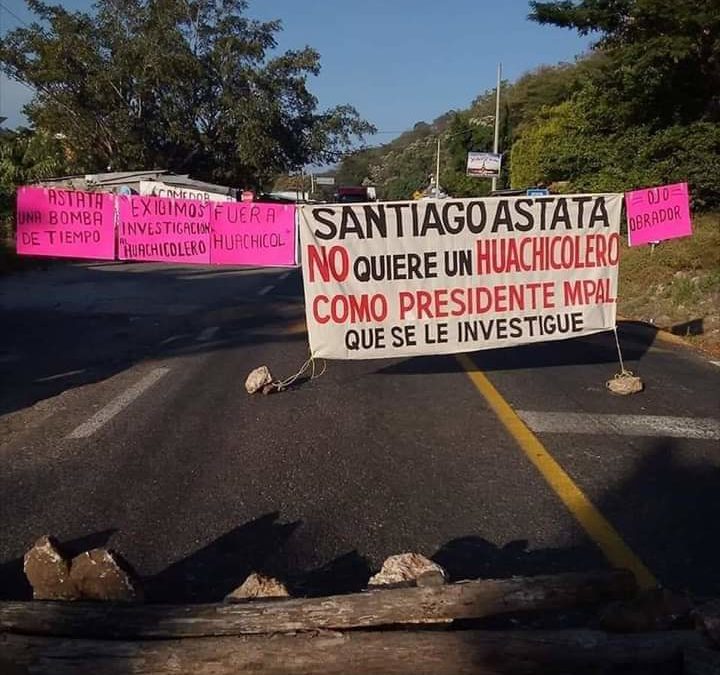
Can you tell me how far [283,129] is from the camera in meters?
46.8

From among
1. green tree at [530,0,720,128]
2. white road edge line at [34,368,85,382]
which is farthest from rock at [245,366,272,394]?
green tree at [530,0,720,128]

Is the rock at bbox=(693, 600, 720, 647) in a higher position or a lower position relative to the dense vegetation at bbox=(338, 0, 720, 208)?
lower

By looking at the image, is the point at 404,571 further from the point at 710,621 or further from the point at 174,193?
the point at 174,193

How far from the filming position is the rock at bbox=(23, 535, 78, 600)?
3.88 meters

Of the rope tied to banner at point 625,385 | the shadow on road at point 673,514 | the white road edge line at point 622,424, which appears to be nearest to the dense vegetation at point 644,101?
the rope tied to banner at point 625,385

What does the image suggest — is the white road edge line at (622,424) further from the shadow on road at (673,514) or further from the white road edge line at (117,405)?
the white road edge line at (117,405)

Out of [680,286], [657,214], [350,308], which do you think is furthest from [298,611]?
[680,286]

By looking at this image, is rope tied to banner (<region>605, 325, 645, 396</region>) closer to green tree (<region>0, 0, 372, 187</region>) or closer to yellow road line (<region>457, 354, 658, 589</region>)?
yellow road line (<region>457, 354, 658, 589</region>)

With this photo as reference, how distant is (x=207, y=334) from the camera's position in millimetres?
13086

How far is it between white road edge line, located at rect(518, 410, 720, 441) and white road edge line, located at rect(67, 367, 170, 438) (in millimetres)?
3446

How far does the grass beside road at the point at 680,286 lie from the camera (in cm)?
1528

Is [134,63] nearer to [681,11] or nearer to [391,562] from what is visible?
[681,11]

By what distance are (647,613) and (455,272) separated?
15.5 feet

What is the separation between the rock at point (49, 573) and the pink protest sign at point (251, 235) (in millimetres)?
A: 4823
